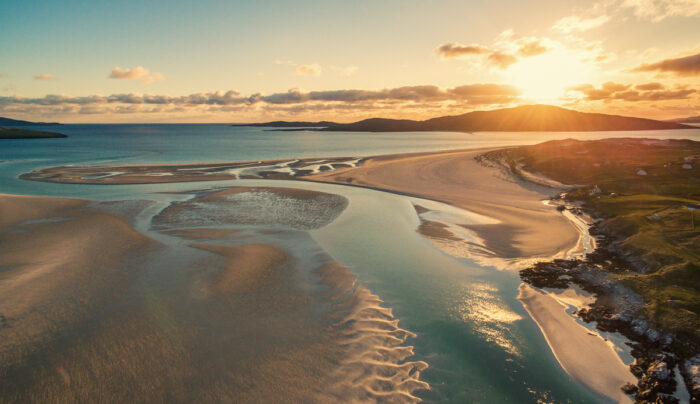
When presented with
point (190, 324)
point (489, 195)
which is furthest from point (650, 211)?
point (190, 324)

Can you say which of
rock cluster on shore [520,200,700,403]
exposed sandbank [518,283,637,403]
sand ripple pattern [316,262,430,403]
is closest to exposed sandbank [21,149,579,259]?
rock cluster on shore [520,200,700,403]

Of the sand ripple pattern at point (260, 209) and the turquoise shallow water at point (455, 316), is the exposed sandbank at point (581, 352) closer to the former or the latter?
the turquoise shallow water at point (455, 316)

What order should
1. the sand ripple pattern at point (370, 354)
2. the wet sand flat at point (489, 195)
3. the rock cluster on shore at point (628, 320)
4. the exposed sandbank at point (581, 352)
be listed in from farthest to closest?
the wet sand flat at point (489, 195) < the exposed sandbank at point (581, 352) < the rock cluster on shore at point (628, 320) < the sand ripple pattern at point (370, 354)

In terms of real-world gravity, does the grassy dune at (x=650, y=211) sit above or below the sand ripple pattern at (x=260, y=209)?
above

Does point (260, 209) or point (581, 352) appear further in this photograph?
point (260, 209)

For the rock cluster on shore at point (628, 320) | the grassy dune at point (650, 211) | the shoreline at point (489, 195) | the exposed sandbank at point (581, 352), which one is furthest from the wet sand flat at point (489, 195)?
the exposed sandbank at point (581, 352)

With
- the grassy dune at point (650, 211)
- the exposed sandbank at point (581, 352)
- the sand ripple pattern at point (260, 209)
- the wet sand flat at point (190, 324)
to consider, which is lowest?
the exposed sandbank at point (581, 352)

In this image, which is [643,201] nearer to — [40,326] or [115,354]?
[115,354]

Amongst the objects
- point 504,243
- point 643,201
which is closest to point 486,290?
point 504,243

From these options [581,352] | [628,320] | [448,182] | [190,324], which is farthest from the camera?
[448,182]

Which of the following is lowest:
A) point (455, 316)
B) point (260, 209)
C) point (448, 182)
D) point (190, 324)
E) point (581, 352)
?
point (581, 352)

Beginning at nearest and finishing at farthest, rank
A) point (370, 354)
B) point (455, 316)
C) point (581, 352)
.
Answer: point (370, 354) < point (581, 352) < point (455, 316)

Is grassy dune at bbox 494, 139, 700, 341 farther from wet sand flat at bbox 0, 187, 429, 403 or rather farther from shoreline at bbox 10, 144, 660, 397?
wet sand flat at bbox 0, 187, 429, 403

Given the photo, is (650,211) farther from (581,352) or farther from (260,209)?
(260,209)
